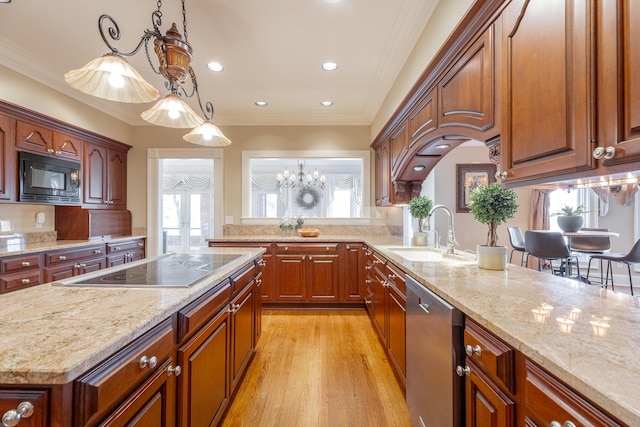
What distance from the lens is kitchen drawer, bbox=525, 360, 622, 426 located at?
1.91 ft

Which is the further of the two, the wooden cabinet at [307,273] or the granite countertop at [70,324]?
the wooden cabinet at [307,273]

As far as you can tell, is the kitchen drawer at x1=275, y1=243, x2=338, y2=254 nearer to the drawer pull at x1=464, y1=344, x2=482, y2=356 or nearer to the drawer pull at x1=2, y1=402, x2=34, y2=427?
the drawer pull at x1=464, y1=344, x2=482, y2=356

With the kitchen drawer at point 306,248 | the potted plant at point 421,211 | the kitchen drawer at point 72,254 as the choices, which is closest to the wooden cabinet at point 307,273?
the kitchen drawer at point 306,248

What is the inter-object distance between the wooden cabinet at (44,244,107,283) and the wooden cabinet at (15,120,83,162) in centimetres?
115

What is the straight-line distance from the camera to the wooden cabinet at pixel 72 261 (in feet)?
9.46

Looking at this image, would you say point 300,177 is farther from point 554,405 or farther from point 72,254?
point 554,405

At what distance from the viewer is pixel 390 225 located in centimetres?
439

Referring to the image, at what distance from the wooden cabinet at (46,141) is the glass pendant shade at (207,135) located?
202cm

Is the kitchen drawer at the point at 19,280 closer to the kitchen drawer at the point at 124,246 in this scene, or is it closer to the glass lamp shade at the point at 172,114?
the kitchen drawer at the point at 124,246

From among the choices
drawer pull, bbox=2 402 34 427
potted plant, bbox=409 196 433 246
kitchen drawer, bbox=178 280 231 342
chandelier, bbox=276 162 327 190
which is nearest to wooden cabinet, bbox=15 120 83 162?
chandelier, bbox=276 162 327 190

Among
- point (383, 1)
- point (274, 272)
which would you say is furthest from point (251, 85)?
point (274, 272)

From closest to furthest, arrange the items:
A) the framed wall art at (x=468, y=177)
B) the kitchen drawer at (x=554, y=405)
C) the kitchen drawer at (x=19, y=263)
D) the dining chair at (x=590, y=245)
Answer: the kitchen drawer at (x=554, y=405)
the kitchen drawer at (x=19, y=263)
the dining chair at (x=590, y=245)
the framed wall art at (x=468, y=177)

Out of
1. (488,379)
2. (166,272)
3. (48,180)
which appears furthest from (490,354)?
(48,180)

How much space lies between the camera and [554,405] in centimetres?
67
